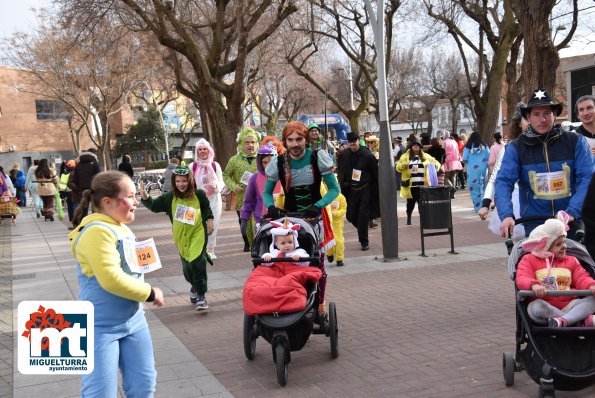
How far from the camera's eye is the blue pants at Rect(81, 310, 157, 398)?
3.41m

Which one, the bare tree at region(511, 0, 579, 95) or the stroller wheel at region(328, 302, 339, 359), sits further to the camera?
the bare tree at region(511, 0, 579, 95)

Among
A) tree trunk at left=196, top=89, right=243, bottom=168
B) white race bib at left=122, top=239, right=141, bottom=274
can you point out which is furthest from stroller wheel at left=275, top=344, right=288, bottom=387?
tree trunk at left=196, top=89, right=243, bottom=168

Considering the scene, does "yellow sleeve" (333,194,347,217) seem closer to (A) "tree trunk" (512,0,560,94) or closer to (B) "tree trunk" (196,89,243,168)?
(A) "tree trunk" (512,0,560,94)

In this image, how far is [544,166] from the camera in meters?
5.15

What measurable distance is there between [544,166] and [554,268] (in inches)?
38.5

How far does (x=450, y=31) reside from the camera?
25.9 meters

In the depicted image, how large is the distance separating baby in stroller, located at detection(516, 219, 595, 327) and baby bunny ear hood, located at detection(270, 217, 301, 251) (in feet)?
6.01

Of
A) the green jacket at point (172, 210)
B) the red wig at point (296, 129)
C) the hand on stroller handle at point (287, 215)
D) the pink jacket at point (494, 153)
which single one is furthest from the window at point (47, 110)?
the hand on stroller handle at point (287, 215)

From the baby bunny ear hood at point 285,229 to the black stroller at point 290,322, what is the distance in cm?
10

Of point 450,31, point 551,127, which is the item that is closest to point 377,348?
point 551,127

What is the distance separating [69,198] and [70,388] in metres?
14.7

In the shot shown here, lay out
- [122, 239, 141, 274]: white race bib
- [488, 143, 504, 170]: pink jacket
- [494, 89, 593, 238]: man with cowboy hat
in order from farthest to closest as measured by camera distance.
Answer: [488, 143, 504, 170]: pink jacket → [494, 89, 593, 238]: man with cowboy hat → [122, 239, 141, 274]: white race bib

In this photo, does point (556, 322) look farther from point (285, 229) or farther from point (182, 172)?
point (182, 172)

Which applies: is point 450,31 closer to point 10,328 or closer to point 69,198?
point 69,198
